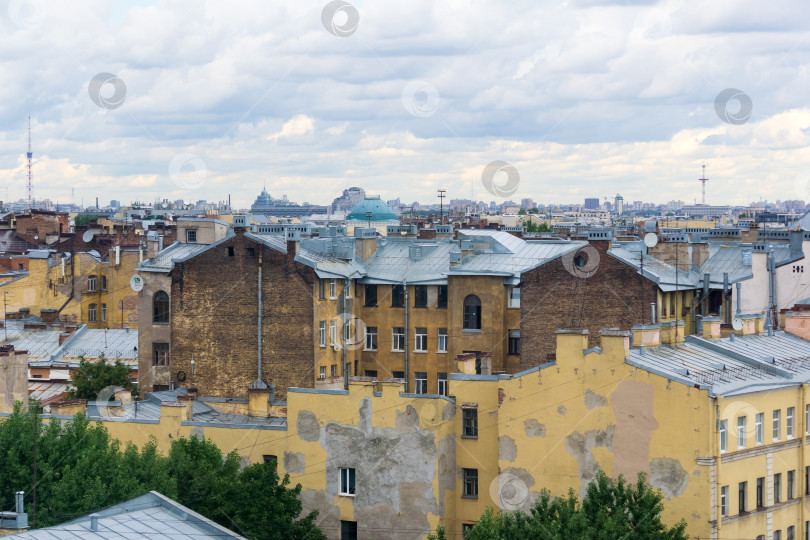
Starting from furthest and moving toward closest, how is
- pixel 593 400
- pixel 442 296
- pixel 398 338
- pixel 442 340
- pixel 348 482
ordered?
1. pixel 398 338
2. pixel 442 296
3. pixel 442 340
4. pixel 348 482
5. pixel 593 400

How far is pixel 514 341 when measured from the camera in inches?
2077

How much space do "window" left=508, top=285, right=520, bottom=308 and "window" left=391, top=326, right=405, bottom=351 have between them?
5.26 metres

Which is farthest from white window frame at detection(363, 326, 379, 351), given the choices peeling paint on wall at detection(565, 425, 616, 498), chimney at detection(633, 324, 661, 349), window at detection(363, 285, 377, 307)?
peeling paint on wall at detection(565, 425, 616, 498)

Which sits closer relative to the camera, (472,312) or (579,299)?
(579,299)

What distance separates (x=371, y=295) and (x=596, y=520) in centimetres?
2698

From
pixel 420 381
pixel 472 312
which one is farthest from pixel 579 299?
pixel 420 381

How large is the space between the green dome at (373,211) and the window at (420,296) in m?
93.2

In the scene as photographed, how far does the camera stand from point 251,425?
42.5 metres

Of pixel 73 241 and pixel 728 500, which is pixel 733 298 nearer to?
pixel 728 500

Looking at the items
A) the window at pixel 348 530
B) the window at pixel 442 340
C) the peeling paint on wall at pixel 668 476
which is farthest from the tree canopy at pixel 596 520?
the window at pixel 442 340

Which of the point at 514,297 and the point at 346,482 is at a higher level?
the point at 514,297

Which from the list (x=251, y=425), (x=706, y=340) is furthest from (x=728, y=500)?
(x=251, y=425)

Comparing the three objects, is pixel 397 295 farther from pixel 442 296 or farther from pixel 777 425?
pixel 777 425

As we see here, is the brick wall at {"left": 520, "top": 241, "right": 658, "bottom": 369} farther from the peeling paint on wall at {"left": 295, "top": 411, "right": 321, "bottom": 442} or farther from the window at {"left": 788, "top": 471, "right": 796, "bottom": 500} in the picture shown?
the peeling paint on wall at {"left": 295, "top": 411, "right": 321, "bottom": 442}
